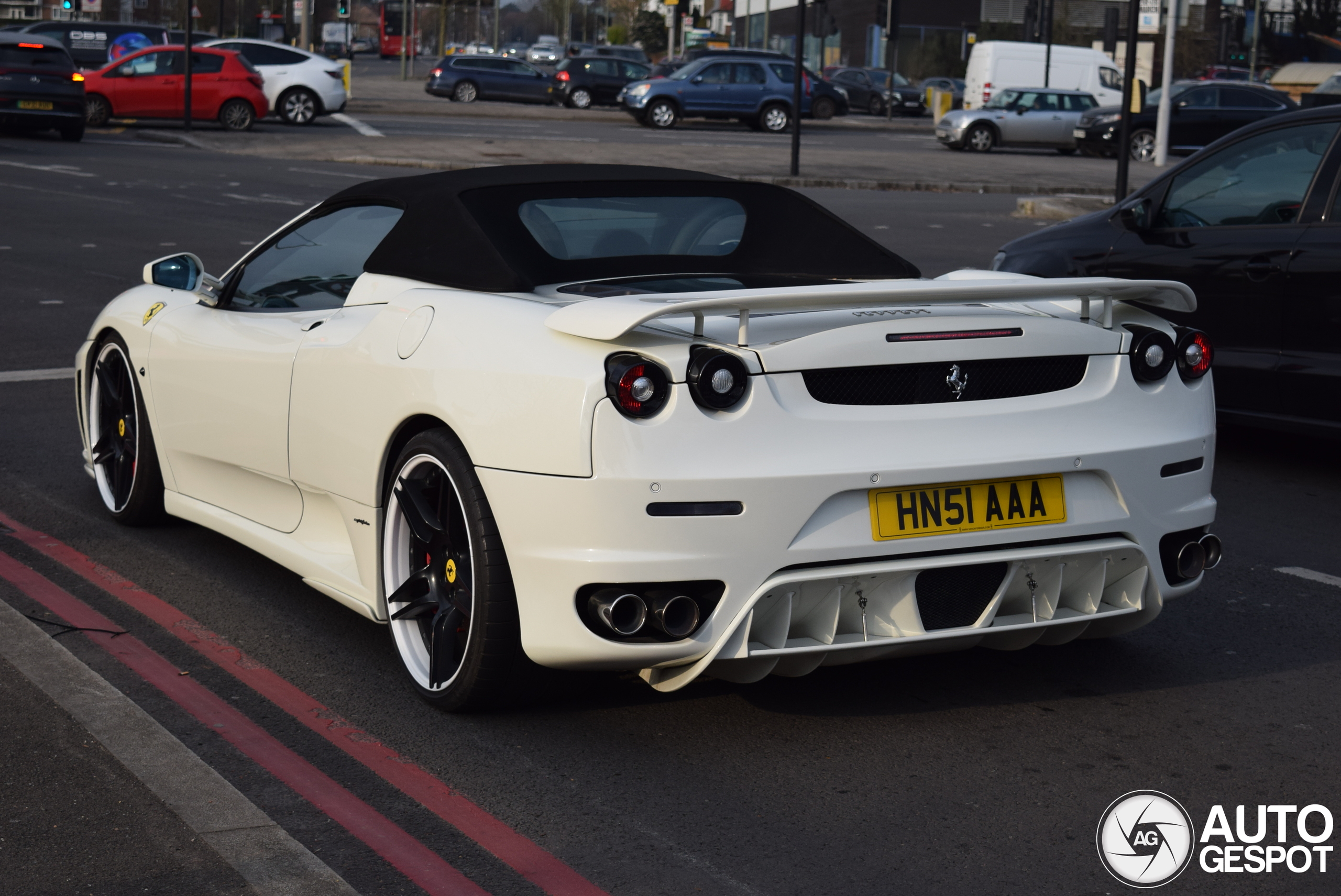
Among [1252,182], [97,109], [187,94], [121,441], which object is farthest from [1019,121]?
[121,441]

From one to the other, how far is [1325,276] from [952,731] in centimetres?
360

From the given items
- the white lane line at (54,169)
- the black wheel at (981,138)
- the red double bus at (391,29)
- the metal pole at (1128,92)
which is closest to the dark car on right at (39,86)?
the white lane line at (54,169)

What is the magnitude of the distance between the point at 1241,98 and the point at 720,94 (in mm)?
12077

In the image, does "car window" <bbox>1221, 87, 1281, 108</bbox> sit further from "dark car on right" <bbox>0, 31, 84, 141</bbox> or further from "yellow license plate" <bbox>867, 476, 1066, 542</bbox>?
"yellow license plate" <bbox>867, 476, 1066, 542</bbox>

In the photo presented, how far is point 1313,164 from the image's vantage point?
6836 mm

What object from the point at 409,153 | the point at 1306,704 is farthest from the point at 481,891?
the point at 409,153

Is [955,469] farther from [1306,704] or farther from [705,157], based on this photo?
[705,157]

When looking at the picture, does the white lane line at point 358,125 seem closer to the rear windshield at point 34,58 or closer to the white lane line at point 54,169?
the rear windshield at point 34,58

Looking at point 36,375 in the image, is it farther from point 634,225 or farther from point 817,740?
point 817,740

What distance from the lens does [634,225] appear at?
4781 mm

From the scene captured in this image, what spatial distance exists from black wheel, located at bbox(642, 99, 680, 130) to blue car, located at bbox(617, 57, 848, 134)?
1cm

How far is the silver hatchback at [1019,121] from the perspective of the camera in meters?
34.8

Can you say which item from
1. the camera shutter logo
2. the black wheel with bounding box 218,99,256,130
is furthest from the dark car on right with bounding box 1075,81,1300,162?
the camera shutter logo

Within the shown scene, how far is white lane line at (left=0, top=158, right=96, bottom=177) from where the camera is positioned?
21.4 meters
